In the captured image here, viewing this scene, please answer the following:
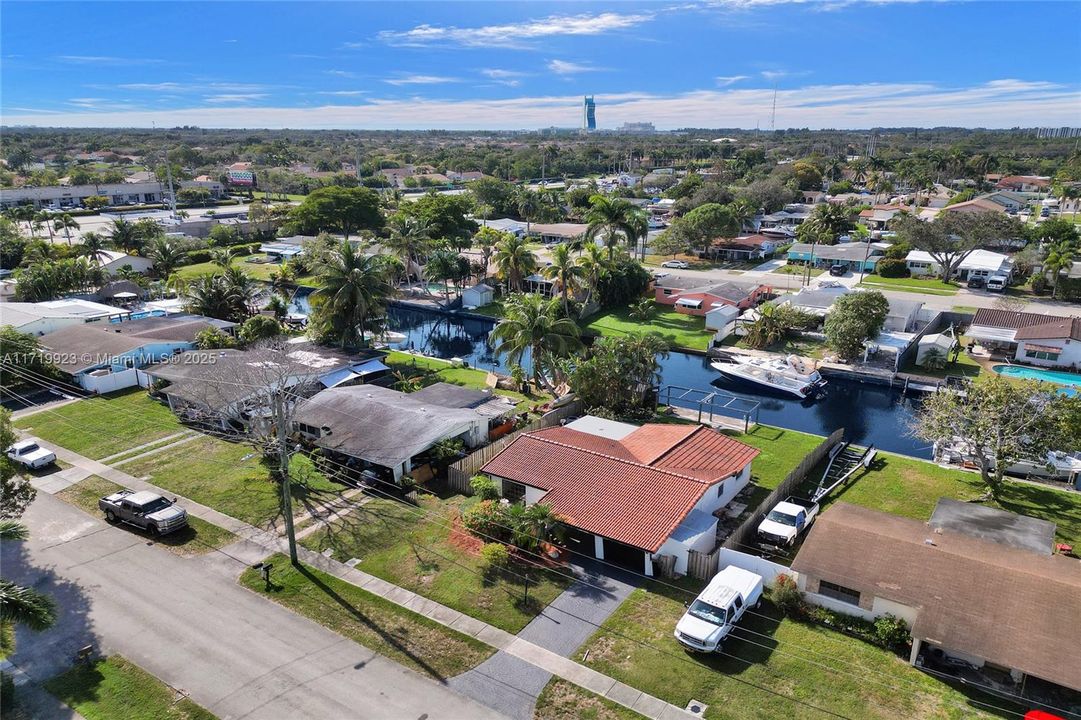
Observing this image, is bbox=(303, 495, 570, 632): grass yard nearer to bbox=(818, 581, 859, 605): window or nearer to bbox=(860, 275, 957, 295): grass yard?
bbox=(818, 581, 859, 605): window

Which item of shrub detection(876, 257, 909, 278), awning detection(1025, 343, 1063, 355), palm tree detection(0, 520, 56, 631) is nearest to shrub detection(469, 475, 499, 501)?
palm tree detection(0, 520, 56, 631)

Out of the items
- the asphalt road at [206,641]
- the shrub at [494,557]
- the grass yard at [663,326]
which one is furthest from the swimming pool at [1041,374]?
the asphalt road at [206,641]

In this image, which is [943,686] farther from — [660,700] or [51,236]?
[51,236]

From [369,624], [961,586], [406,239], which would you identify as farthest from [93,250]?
[961,586]

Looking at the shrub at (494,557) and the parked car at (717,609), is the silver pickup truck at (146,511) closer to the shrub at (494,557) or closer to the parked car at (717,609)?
the shrub at (494,557)

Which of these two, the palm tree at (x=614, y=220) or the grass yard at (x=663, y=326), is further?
the palm tree at (x=614, y=220)

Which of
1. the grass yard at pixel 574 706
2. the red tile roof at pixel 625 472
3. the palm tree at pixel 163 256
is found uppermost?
the palm tree at pixel 163 256

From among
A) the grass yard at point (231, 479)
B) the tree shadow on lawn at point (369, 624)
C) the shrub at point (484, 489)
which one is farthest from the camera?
the grass yard at point (231, 479)
